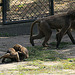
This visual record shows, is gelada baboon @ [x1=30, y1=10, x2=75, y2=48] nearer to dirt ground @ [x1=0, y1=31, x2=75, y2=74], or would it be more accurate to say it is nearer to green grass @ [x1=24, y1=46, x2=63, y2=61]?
dirt ground @ [x1=0, y1=31, x2=75, y2=74]

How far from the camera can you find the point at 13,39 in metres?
9.99

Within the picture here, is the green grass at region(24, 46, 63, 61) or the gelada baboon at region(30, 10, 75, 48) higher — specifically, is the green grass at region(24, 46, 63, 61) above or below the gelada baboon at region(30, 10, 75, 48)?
below

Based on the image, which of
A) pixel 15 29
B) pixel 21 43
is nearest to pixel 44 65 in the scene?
pixel 21 43

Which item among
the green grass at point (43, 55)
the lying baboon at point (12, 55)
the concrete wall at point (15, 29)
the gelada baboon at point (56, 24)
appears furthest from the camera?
the concrete wall at point (15, 29)

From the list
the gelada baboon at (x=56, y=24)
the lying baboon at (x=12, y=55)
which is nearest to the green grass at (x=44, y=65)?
the lying baboon at (x=12, y=55)

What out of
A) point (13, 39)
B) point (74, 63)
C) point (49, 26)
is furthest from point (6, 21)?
point (74, 63)

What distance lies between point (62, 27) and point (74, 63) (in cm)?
270

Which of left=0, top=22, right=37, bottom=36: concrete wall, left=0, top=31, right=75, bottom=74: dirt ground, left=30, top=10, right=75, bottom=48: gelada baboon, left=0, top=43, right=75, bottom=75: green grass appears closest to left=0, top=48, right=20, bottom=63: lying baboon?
left=0, top=43, right=75, bottom=75: green grass

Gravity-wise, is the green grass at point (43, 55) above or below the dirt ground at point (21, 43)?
above

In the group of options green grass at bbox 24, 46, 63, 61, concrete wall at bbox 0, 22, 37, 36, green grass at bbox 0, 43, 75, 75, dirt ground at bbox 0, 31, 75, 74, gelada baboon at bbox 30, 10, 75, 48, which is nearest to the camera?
green grass at bbox 0, 43, 75, 75

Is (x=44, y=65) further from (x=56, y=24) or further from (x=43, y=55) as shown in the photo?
(x=56, y=24)

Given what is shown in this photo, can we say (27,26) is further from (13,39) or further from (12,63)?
(12,63)

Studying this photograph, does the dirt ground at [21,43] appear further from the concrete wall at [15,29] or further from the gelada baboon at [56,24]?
the gelada baboon at [56,24]

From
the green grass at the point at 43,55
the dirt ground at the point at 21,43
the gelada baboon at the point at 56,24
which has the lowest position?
the dirt ground at the point at 21,43
